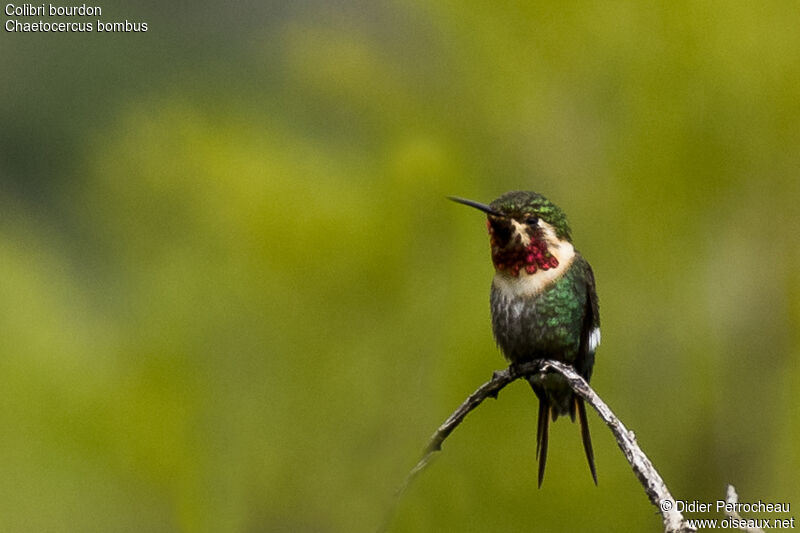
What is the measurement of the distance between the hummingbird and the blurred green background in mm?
310

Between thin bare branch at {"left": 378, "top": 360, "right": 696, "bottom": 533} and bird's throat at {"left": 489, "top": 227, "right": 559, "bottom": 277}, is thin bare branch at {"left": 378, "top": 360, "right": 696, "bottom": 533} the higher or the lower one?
the lower one

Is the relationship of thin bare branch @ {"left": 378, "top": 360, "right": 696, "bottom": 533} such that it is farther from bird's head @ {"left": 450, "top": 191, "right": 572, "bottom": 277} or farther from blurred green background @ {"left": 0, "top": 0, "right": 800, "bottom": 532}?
A: blurred green background @ {"left": 0, "top": 0, "right": 800, "bottom": 532}

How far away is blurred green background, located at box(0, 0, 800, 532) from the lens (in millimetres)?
2787

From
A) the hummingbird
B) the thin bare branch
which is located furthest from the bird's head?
the thin bare branch

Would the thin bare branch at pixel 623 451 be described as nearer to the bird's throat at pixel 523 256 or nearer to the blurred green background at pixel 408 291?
the bird's throat at pixel 523 256

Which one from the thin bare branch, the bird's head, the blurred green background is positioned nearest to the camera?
the thin bare branch

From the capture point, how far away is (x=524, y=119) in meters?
A: 3.69

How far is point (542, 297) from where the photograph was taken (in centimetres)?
251

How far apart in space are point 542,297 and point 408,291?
0.60 m

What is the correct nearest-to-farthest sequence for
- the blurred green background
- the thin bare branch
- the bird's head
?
the thin bare branch, the bird's head, the blurred green background

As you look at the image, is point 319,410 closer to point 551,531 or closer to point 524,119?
point 551,531

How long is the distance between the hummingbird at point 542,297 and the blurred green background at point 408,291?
310mm

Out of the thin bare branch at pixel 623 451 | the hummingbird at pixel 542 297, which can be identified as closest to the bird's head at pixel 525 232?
the hummingbird at pixel 542 297

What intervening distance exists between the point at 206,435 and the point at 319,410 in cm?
30
